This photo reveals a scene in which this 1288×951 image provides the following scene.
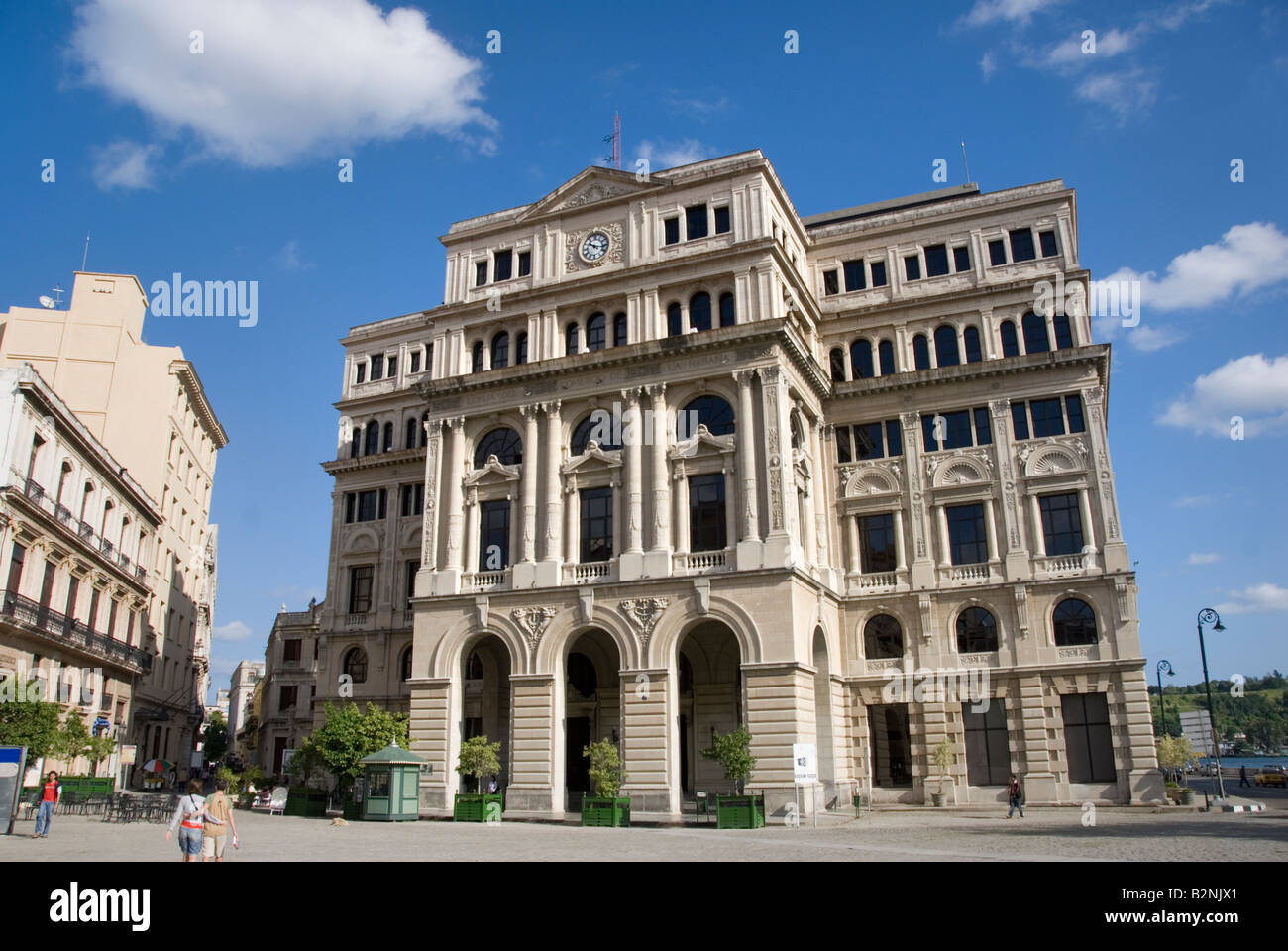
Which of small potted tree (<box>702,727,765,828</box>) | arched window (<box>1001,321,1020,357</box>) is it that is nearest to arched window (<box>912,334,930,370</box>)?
arched window (<box>1001,321,1020,357</box>)

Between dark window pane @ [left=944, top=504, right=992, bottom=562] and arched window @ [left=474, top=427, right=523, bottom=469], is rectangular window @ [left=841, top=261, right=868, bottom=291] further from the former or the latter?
arched window @ [left=474, top=427, right=523, bottom=469]

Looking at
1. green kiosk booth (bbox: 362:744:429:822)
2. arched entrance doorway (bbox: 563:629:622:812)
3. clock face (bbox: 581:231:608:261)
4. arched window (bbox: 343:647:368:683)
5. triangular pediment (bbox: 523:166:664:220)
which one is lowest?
green kiosk booth (bbox: 362:744:429:822)

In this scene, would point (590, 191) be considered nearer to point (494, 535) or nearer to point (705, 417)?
point (705, 417)

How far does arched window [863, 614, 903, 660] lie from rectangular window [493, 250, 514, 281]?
2365 cm

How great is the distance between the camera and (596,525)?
4222cm

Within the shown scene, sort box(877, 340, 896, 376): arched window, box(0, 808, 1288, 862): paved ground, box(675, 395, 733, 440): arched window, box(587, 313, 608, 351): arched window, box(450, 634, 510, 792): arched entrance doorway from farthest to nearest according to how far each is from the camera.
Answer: box(877, 340, 896, 376): arched window
box(450, 634, 510, 792): arched entrance doorway
box(587, 313, 608, 351): arched window
box(675, 395, 733, 440): arched window
box(0, 808, 1288, 862): paved ground

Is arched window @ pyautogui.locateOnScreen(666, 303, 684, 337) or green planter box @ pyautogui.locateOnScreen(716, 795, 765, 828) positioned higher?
arched window @ pyautogui.locateOnScreen(666, 303, 684, 337)

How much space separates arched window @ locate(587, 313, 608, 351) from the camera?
4481 centimetres

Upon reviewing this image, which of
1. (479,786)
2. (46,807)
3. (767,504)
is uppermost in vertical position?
(767,504)

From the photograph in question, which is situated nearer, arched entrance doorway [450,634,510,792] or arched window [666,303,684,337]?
arched window [666,303,684,337]

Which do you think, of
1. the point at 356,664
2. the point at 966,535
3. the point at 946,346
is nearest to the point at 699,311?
the point at 946,346

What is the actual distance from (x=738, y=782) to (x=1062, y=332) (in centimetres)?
2546

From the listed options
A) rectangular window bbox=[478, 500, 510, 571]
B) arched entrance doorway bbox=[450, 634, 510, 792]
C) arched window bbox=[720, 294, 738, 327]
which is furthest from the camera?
arched entrance doorway bbox=[450, 634, 510, 792]
